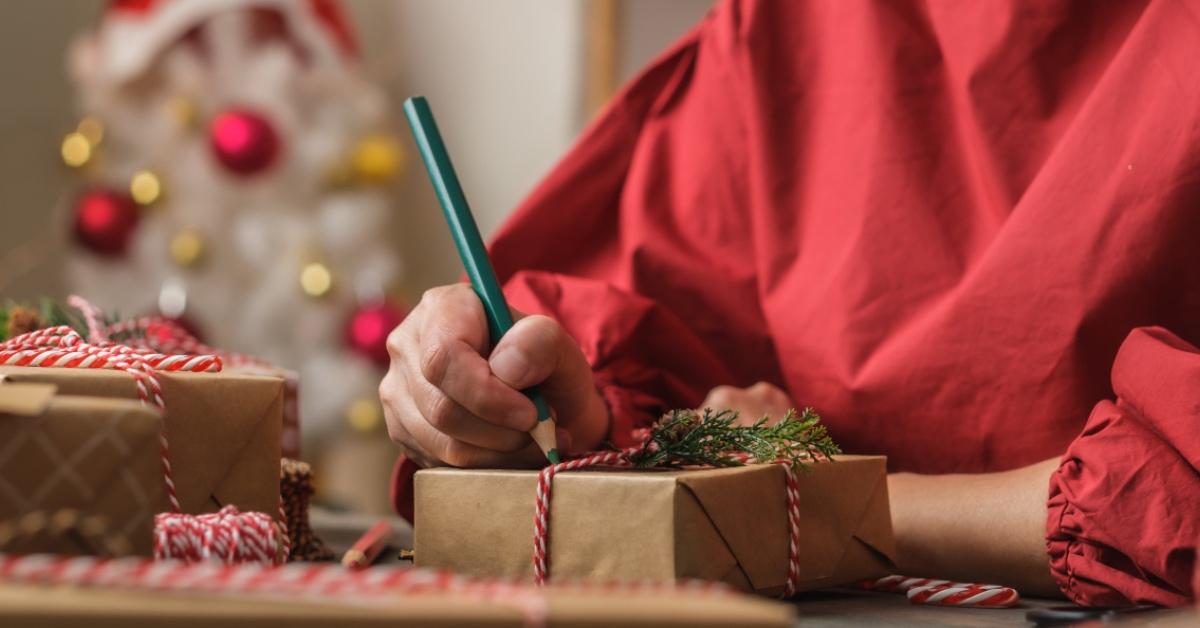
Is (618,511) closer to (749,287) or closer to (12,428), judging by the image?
(12,428)

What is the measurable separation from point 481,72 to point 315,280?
65 centimetres

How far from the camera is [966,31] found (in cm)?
91

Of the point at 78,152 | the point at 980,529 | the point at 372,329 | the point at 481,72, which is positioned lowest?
the point at 372,329

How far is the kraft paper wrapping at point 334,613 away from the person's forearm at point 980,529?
0.41 meters

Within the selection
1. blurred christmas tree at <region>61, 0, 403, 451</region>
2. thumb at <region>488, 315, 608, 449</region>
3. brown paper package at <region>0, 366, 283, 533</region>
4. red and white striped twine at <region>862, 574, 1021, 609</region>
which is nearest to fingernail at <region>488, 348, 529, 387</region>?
thumb at <region>488, 315, 608, 449</region>

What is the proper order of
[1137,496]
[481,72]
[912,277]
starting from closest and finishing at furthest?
[1137,496]
[912,277]
[481,72]

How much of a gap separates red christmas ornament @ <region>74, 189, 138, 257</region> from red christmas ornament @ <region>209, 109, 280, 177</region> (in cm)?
18

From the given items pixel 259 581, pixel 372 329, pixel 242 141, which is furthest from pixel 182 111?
pixel 259 581

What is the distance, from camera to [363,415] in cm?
235

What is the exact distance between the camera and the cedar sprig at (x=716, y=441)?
0.56 metres

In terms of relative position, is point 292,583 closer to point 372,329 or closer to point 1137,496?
point 1137,496

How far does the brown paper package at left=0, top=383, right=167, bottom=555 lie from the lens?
391mm

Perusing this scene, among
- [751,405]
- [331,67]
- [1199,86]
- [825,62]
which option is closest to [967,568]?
[751,405]

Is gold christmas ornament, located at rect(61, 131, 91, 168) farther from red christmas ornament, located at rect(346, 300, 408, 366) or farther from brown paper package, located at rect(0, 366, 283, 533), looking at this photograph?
brown paper package, located at rect(0, 366, 283, 533)
